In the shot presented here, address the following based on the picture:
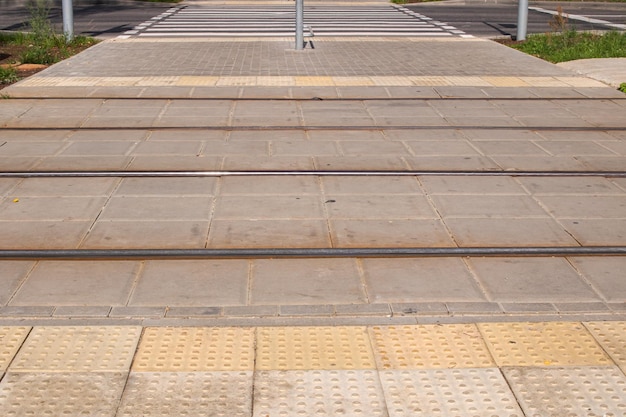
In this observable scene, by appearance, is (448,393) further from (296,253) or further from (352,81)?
(352,81)

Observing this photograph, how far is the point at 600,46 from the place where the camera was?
18.6m

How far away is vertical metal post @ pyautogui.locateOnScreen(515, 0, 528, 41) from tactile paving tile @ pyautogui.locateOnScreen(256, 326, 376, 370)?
15.6 m

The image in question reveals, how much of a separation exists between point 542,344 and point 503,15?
23410 millimetres

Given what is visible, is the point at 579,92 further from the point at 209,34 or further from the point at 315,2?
the point at 315,2

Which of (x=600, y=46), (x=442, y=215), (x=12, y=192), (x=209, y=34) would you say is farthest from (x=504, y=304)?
(x=209, y=34)

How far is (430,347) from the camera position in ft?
17.8

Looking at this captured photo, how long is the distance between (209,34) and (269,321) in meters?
16.8

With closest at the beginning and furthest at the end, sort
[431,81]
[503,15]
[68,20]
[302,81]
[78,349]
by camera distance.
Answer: [78,349] → [302,81] → [431,81] → [68,20] → [503,15]

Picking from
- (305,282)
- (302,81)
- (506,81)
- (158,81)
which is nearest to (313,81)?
(302,81)

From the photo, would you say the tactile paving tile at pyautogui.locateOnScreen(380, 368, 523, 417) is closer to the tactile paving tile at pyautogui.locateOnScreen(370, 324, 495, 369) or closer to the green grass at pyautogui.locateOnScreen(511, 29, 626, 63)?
the tactile paving tile at pyautogui.locateOnScreen(370, 324, 495, 369)

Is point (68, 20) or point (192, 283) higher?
point (68, 20)

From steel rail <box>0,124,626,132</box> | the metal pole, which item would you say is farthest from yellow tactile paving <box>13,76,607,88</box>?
the metal pole

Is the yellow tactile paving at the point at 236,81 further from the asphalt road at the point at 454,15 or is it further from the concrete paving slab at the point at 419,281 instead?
the concrete paving slab at the point at 419,281

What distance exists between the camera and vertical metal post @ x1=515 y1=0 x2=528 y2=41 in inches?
782
